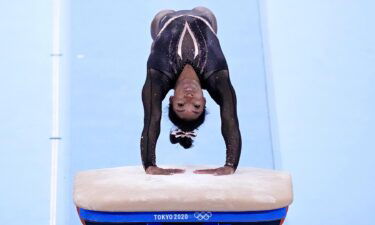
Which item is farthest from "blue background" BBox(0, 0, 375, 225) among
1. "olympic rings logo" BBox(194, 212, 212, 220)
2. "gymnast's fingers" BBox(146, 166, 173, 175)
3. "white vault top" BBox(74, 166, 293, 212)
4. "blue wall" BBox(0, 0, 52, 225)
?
"olympic rings logo" BBox(194, 212, 212, 220)

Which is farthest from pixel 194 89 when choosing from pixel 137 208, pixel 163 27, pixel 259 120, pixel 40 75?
pixel 40 75

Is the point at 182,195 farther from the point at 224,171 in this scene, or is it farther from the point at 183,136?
the point at 183,136

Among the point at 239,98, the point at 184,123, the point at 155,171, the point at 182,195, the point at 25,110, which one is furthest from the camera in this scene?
the point at 239,98

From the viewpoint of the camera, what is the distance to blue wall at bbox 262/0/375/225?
12.7 feet

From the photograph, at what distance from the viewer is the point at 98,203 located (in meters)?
1.75

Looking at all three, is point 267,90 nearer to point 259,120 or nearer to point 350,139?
point 259,120

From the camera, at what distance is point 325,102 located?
4051 mm

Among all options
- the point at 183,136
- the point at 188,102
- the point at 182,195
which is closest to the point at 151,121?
the point at 188,102

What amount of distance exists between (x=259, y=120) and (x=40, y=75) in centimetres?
213

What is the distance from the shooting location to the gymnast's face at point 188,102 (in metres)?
2.34

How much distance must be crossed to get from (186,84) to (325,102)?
2080 mm

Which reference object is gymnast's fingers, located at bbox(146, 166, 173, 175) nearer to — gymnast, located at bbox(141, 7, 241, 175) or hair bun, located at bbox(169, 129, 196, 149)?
gymnast, located at bbox(141, 7, 241, 175)

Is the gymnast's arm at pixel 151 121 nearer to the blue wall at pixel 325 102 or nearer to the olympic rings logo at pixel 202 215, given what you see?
the olympic rings logo at pixel 202 215

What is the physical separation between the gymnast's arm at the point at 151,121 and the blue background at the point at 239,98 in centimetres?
137
